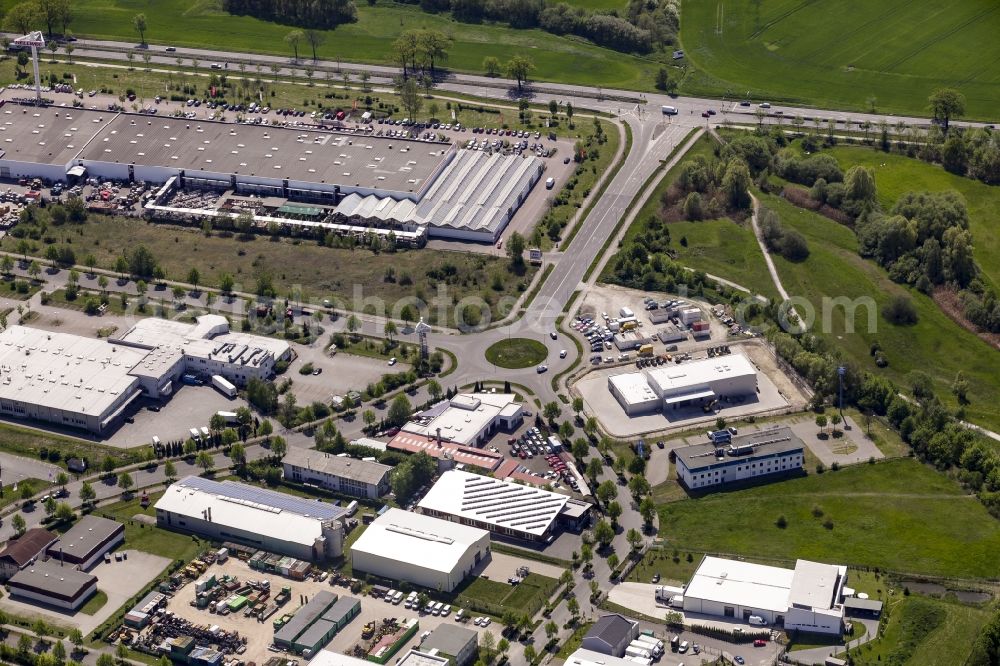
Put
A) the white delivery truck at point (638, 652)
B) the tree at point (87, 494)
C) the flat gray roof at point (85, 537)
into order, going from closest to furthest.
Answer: the white delivery truck at point (638, 652) < the flat gray roof at point (85, 537) < the tree at point (87, 494)

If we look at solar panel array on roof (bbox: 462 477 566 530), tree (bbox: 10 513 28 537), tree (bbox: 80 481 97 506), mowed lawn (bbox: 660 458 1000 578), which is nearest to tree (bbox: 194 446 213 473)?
tree (bbox: 80 481 97 506)

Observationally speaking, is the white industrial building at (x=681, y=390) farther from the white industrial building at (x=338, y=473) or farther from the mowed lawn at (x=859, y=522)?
the white industrial building at (x=338, y=473)

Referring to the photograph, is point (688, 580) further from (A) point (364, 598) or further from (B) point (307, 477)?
(B) point (307, 477)

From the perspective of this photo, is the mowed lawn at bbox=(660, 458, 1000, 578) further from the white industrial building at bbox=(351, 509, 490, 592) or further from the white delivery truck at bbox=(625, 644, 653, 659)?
the white industrial building at bbox=(351, 509, 490, 592)

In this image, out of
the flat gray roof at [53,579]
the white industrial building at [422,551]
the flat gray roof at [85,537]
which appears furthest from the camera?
the flat gray roof at [85,537]

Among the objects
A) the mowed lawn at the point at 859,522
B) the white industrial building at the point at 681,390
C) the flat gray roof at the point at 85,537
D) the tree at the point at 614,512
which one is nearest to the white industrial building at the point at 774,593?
the mowed lawn at the point at 859,522

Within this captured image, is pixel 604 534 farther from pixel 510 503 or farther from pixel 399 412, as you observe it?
pixel 399 412

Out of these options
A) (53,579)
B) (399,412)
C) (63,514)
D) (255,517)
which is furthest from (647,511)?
(63,514)

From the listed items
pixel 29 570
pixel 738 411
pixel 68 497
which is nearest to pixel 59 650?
pixel 29 570
